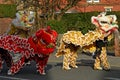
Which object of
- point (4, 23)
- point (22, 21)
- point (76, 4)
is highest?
point (22, 21)

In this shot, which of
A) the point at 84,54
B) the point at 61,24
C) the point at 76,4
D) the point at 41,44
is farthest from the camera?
the point at 76,4

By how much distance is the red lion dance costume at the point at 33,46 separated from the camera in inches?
501

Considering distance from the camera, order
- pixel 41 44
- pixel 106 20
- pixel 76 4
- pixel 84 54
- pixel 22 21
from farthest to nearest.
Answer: pixel 76 4
pixel 84 54
pixel 22 21
pixel 106 20
pixel 41 44

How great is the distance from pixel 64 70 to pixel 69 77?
1.56 metres

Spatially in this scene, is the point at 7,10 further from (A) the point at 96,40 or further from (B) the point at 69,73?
(B) the point at 69,73

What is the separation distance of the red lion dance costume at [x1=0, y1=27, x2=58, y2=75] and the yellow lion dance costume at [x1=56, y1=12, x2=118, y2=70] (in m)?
1.41

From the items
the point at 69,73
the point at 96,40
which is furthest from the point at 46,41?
the point at 96,40

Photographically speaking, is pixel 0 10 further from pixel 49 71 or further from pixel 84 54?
pixel 49 71

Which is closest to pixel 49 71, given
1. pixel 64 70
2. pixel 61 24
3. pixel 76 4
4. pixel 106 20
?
pixel 64 70

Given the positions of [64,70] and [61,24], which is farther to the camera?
[61,24]

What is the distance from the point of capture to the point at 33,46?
1315 centimetres

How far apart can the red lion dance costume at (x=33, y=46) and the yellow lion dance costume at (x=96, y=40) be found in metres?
1.41

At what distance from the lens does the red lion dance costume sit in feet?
41.8

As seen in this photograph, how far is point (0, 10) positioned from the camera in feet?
115
